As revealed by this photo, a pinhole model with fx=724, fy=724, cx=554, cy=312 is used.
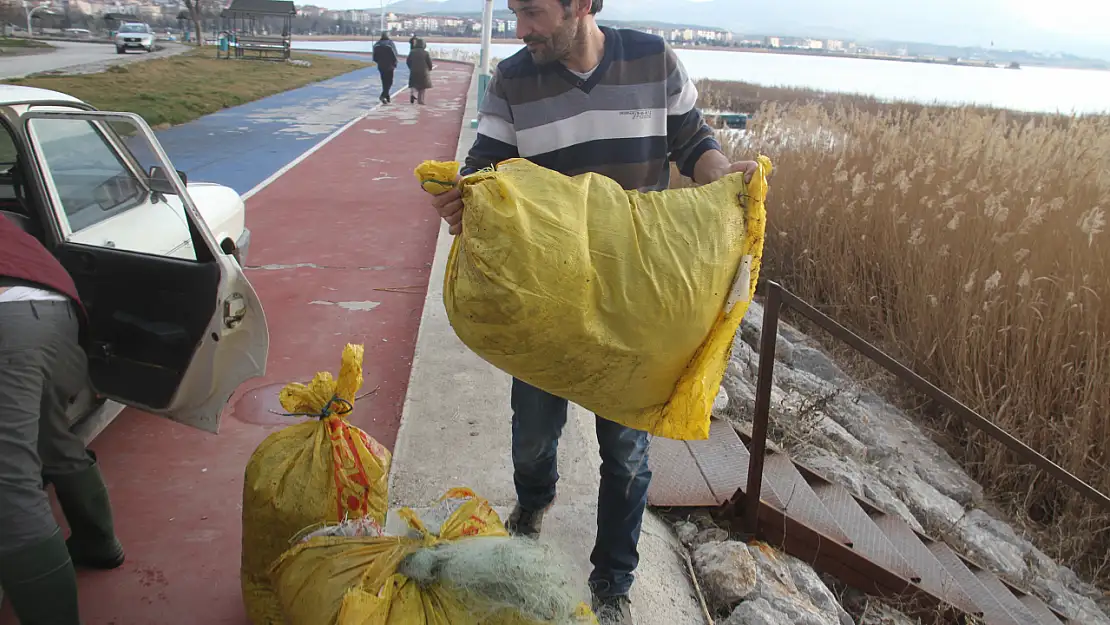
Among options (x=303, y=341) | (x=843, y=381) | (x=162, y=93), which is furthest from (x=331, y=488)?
(x=162, y=93)

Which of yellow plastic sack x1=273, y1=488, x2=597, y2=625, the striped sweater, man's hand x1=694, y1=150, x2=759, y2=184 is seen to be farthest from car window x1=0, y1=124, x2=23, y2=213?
man's hand x1=694, y1=150, x2=759, y2=184

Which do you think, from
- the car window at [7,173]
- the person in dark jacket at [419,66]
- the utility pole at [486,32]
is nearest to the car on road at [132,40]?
the person in dark jacket at [419,66]

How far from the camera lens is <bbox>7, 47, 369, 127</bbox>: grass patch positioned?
14.2 metres

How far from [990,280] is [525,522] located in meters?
3.13

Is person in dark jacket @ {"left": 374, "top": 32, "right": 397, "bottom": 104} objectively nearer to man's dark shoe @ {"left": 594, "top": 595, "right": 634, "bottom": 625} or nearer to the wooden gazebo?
the wooden gazebo

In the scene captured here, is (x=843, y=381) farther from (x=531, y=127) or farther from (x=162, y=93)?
(x=162, y=93)

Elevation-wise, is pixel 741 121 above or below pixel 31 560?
above

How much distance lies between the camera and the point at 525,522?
245 cm

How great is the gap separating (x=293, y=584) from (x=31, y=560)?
2.14 feet

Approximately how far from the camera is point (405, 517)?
1817 mm

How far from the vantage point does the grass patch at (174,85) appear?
14.2 metres

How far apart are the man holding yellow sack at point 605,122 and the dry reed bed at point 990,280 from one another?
2.95m

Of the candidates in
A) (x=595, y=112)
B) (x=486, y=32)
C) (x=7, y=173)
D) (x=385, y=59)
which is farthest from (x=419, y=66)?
(x=595, y=112)

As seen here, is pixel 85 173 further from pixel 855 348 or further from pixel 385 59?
pixel 385 59
